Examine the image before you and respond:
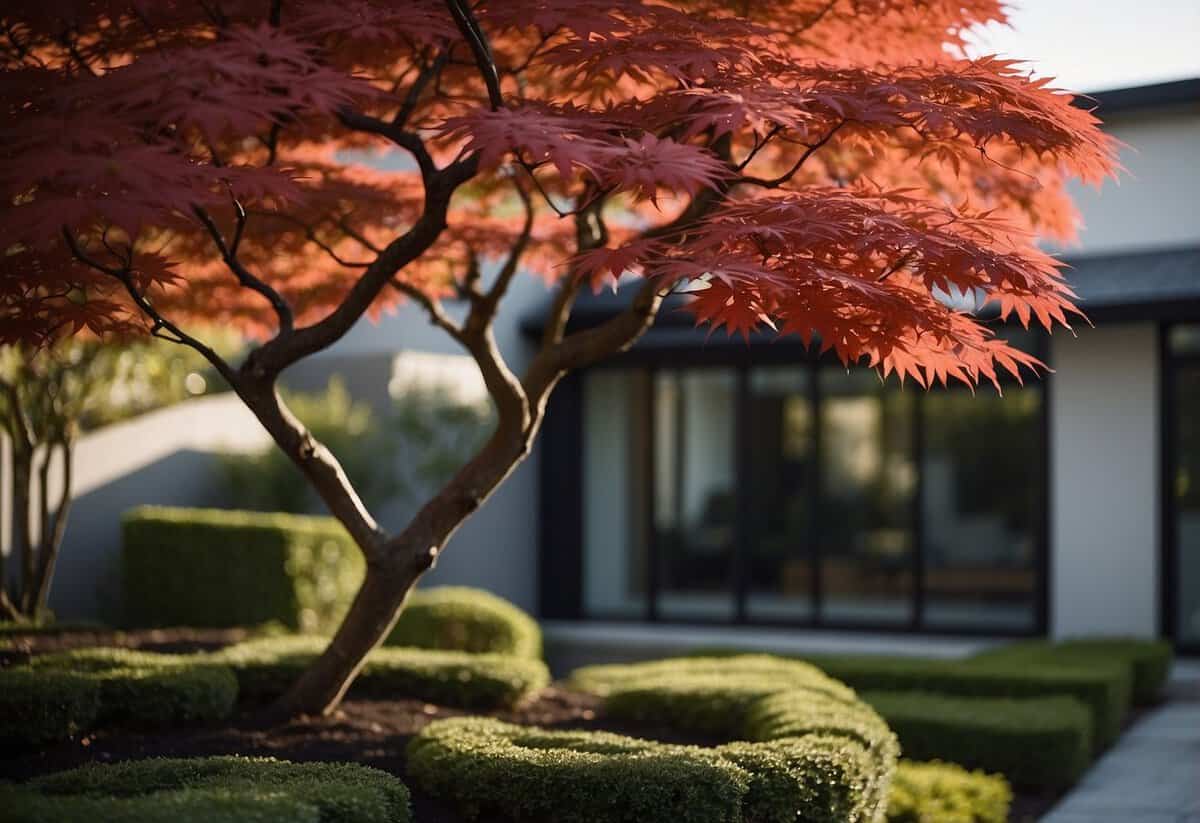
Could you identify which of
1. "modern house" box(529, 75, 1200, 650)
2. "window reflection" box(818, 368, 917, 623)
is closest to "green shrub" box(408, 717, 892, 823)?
"modern house" box(529, 75, 1200, 650)

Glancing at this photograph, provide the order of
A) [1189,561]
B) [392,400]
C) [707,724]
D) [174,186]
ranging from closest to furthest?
1. [174,186]
2. [707,724]
3. [1189,561]
4. [392,400]

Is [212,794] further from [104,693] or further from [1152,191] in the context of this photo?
[1152,191]

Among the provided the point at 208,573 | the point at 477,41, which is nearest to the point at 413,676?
the point at 477,41

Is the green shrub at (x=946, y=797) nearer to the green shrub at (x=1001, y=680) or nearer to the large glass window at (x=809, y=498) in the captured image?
the green shrub at (x=1001, y=680)

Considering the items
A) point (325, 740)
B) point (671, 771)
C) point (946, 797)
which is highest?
point (671, 771)

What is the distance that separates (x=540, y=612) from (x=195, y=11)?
31.2 feet

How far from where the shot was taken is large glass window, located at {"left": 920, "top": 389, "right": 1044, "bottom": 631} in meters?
12.3

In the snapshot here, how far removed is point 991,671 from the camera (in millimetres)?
8750

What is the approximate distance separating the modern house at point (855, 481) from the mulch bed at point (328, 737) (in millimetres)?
4627

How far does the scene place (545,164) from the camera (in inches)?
199

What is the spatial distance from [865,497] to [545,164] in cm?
886

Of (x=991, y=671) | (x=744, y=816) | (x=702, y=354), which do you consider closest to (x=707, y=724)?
(x=744, y=816)

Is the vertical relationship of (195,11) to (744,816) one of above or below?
above

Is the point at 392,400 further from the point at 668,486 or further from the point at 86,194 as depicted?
the point at 86,194
